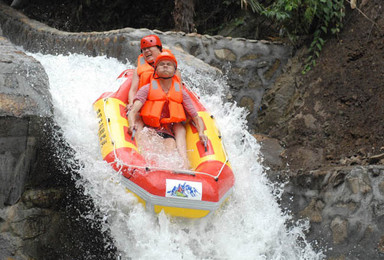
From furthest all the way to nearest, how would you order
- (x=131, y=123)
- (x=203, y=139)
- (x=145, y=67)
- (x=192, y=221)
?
(x=145, y=67) → (x=203, y=139) → (x=131, y=123) → (x=192, y=221)

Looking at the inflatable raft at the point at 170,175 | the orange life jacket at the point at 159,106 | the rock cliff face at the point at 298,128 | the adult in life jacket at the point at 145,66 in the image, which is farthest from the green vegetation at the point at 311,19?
the inflatable raft at the point at 170,175

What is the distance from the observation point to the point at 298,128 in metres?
6.73

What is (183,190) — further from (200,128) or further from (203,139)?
(200,128)

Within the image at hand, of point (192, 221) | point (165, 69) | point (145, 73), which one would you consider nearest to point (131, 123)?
point (165, 69)

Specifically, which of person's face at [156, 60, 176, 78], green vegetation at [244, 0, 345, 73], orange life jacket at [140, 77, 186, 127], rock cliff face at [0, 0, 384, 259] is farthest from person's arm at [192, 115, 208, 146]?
green vegetation at [244, 0, 345, 73]

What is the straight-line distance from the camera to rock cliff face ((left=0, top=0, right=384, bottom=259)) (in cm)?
429

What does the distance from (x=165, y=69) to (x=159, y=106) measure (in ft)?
1.25

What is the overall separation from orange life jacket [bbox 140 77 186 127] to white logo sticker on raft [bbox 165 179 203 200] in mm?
995

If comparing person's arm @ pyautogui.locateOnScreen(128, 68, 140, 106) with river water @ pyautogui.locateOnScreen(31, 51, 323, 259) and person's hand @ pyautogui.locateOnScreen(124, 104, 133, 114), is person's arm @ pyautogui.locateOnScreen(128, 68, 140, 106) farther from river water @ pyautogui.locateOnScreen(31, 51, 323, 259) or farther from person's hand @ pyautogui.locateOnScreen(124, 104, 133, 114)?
river water @ pyautogui.locateOnScreen(31, 51, 323, 259)

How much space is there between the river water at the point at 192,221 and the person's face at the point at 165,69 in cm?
84

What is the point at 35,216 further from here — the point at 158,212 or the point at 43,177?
the point at 158,212

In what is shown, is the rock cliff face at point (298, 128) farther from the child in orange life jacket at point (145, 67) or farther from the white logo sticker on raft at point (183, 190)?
the child in orange life jacket at point (145, 67)

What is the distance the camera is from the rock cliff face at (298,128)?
4285 mm

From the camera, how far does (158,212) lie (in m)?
4.44
